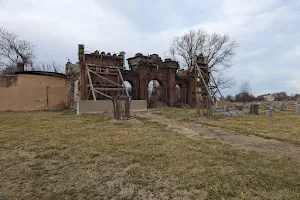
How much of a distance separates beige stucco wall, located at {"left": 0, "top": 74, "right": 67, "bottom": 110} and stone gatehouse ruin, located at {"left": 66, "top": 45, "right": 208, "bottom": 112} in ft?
3.88

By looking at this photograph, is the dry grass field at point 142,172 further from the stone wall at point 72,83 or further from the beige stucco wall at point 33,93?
the beige stucco wall at point 33,93

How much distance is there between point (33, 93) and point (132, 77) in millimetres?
10142

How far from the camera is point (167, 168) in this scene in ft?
15.0

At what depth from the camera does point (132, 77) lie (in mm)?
24906

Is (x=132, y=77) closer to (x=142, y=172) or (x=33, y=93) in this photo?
(x=33, y=93)

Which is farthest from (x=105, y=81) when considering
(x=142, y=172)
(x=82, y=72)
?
(x=142, y=172)

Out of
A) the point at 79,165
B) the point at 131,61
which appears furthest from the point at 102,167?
the point at 131,61

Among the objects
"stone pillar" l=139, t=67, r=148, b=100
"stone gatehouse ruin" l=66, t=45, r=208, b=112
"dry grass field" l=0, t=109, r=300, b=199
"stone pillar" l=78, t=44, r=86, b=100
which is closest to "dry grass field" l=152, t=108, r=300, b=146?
"dry grass field" l=0, t=109, r=300, b=199

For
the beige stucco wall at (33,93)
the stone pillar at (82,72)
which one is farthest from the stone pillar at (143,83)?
the beige stucco wall at (33,93)

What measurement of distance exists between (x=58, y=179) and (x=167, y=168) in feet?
6.92

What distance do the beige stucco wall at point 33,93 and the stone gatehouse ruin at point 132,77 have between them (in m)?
1.18

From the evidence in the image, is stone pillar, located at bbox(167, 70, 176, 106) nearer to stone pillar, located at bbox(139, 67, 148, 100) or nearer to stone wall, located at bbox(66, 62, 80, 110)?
stone pillar, located at bbox(139, 67, 148, 100)

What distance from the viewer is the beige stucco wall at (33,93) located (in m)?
20.7

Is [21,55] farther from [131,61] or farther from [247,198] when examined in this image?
[247,198]
